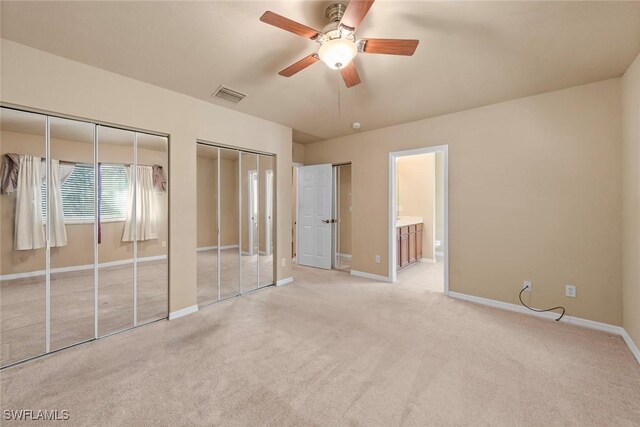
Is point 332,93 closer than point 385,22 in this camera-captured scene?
No

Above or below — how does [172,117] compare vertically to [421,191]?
above

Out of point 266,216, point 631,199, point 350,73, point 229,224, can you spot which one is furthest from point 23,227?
point 631,199

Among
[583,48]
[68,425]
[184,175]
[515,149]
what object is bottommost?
[68,425]

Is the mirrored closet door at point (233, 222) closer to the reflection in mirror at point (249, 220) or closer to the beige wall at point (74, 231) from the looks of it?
the reflection in mirror at point (249, 220)

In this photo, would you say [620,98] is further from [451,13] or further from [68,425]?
[68,425]

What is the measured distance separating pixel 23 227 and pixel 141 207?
2.90 ft

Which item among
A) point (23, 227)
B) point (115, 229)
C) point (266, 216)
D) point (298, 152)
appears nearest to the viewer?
A: point (23, 227)

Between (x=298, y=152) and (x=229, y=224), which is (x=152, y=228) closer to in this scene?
(x=229, y=224)

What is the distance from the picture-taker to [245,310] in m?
3.29

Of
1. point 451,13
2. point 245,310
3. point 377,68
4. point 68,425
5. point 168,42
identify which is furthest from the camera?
point 245,310

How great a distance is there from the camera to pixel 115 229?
2742 millimetres

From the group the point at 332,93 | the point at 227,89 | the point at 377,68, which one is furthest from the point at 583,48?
the point at 227,89

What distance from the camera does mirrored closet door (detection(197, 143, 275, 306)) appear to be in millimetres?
3441

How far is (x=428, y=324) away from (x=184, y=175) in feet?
10.7
